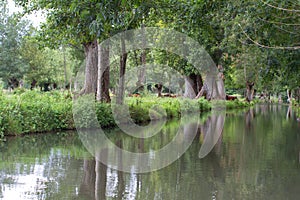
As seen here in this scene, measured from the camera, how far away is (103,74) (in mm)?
20969

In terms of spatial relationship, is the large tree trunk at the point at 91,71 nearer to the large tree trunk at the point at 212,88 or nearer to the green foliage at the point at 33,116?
the green foliage at the point at 33,116

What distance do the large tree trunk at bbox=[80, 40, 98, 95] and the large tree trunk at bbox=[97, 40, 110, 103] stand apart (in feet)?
2.39

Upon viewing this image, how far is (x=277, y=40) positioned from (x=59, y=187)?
416 inches

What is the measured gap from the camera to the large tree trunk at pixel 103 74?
66.1 feet

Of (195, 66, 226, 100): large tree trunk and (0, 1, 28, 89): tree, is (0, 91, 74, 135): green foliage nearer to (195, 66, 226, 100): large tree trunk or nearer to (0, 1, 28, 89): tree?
(195, 66, 226, 100): large tree trunk

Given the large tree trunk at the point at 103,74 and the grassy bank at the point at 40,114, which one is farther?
the large tree trunk at the point at 103,74

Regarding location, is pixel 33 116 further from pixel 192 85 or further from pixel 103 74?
pixel 192 85

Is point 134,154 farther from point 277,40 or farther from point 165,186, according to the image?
point 277,40

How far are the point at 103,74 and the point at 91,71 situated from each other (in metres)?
1.18

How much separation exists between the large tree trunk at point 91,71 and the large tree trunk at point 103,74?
28.7 inches

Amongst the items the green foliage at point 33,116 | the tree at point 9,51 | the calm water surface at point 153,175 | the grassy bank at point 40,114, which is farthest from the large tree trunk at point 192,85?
the calm water surface at point 153,175

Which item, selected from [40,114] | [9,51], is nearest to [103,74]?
[40,114]

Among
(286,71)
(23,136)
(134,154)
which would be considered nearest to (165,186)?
(134,154)

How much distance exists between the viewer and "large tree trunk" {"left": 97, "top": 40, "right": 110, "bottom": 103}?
66.1 ft
